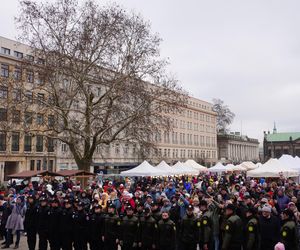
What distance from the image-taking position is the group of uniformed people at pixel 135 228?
336 inches

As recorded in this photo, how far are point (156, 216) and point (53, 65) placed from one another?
2254 cm

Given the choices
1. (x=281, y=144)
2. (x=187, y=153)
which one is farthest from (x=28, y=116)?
(x=281, y=144)

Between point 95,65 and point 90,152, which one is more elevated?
point 95,65

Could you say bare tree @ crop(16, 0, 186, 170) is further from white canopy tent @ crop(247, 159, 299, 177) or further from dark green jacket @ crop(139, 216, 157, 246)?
dark green jacket @ crop(139, 216, 157, 246)

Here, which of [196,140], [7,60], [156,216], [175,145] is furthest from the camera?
[196,140]

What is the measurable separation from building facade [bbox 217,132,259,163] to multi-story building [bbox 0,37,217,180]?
735cm

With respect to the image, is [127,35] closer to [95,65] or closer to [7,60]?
[95,65]

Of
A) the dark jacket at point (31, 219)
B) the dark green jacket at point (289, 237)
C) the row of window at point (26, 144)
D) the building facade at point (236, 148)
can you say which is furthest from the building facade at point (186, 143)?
the dark green jacket at point (289, 237)

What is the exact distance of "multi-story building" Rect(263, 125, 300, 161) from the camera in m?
147

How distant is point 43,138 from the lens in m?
34.5

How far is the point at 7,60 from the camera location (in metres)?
49.1

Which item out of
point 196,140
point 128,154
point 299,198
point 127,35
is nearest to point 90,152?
point 127,35

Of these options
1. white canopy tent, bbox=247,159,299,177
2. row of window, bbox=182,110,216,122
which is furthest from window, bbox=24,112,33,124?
row of window, bbox=182,110,216,122

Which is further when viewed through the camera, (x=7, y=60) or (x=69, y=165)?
(x=69, y=165)
